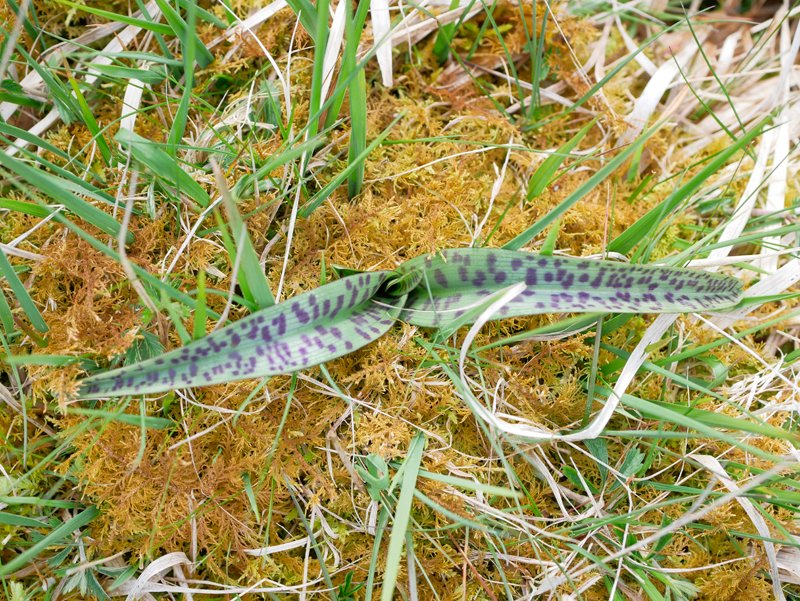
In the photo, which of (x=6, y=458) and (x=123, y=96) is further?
(x=123, y=96)

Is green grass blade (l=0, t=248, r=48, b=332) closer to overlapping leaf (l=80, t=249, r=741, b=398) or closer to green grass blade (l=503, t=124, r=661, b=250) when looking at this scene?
overlapping leaf (l=80, t=249, r=741, b=398)

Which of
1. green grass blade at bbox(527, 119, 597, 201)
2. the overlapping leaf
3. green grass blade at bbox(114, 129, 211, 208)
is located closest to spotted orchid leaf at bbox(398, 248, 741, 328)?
the overlapping leaf

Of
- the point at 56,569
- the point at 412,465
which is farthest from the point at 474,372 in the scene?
the point at 56,569

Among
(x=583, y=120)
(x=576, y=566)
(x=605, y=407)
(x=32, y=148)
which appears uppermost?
(x=32, y=148)

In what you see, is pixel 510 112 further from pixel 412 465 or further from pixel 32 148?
pixel 32 148

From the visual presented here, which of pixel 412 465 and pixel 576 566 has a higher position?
pixel 412 465

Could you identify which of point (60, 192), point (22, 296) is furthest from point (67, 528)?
point (60, 192)

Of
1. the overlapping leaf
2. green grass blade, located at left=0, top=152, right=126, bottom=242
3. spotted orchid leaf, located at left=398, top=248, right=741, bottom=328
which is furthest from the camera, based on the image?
spotted orchid leaf, located at left=398, top=248, right=741, bottom=328

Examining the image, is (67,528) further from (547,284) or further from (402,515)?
(547,284)
